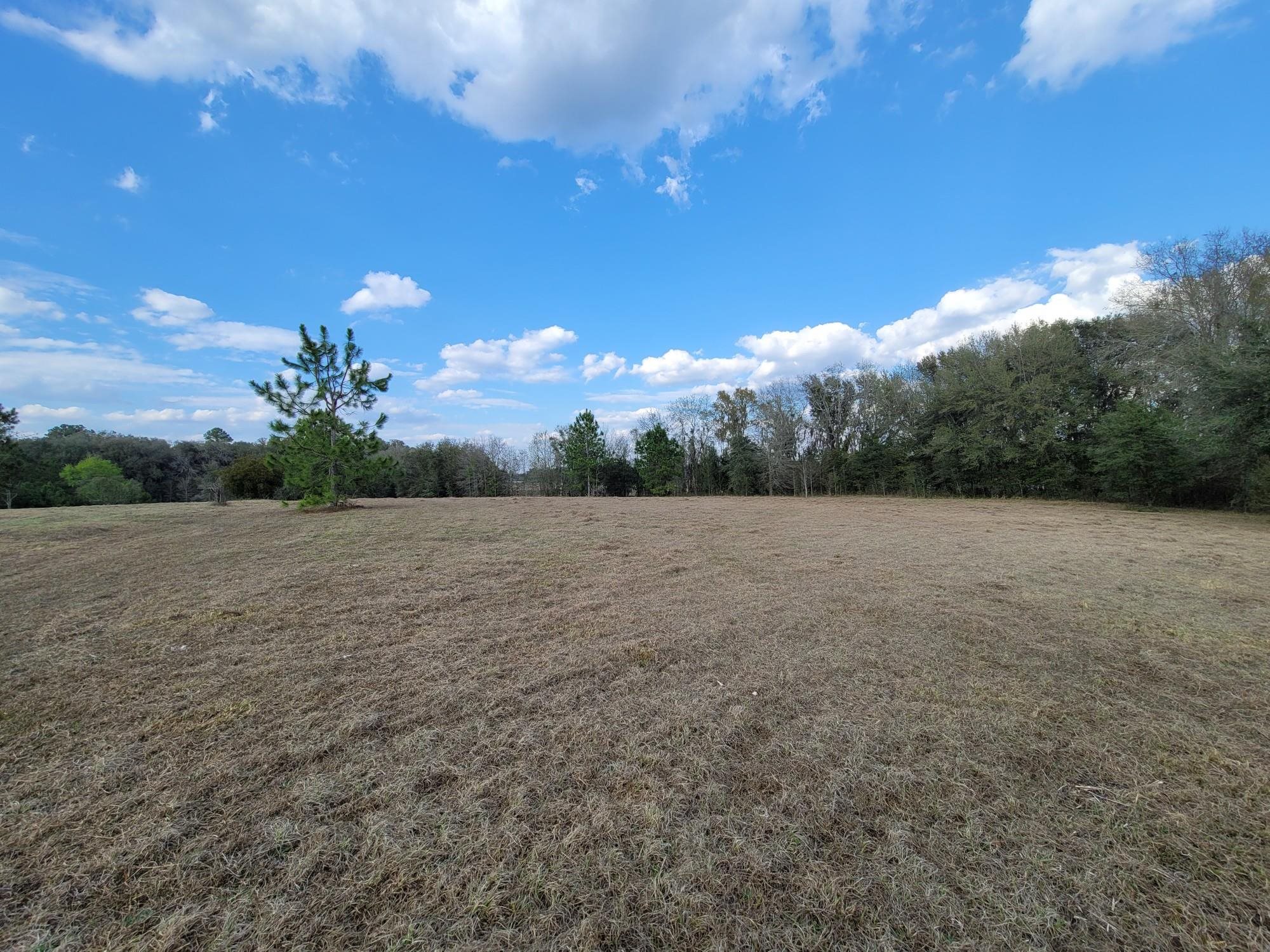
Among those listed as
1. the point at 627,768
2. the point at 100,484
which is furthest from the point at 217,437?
the point at 627,768

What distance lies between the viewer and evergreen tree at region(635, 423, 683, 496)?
35875 millimetres

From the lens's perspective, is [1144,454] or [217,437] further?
[217,437]

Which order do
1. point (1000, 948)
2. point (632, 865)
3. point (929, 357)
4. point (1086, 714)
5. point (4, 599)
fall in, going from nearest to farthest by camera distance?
1. point (1000, 948)
2. point (632, 865)
3. point (1086, 714)
4. point (4, 599)
5. point (929, 357)

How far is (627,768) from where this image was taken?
2.28 m

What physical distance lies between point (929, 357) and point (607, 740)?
37.4 m

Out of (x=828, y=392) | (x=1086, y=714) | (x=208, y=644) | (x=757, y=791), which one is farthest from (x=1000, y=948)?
(x=828, y=392)

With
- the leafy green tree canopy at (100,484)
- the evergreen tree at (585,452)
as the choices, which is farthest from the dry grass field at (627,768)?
the evergreen tree at (585,452)

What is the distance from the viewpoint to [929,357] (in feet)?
105

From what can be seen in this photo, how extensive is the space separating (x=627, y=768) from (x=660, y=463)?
111 feet

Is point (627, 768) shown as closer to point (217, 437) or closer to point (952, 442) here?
point (952, 442)

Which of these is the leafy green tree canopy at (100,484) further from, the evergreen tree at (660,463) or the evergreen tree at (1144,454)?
the evergreen tree at (1144,454)

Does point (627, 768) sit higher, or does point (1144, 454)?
point (1144, 454)

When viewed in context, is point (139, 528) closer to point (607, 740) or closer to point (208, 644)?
point (208, 644)

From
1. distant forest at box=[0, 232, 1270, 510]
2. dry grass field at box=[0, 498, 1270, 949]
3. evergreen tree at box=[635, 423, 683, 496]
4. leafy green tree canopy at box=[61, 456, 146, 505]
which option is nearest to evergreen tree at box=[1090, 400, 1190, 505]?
distant forest at box=[0, 232, 1270, 510]
